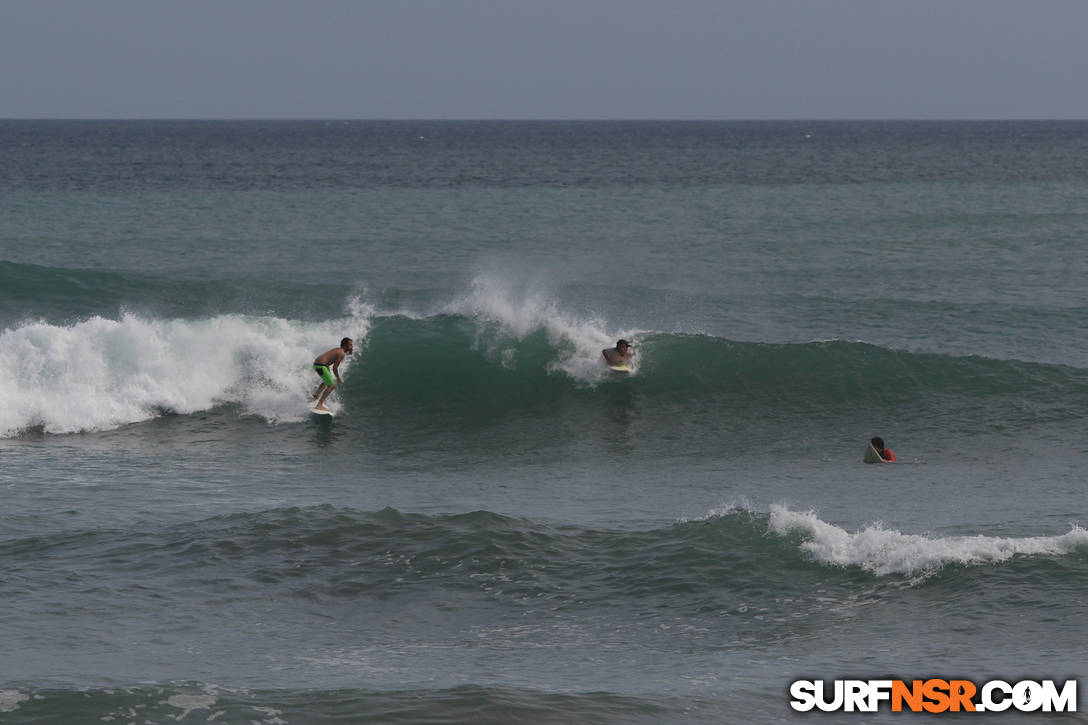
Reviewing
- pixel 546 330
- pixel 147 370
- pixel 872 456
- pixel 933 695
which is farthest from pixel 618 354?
pixel 933 695

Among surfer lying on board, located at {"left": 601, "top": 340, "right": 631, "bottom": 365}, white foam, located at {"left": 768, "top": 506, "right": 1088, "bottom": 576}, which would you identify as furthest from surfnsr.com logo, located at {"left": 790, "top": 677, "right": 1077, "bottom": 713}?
surfer lying on board, located at {"left": 601, "top": 340, "right": 631, "bottom": 365}

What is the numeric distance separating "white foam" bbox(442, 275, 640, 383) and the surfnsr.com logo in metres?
12.7

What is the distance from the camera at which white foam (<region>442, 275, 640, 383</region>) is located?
871 inches

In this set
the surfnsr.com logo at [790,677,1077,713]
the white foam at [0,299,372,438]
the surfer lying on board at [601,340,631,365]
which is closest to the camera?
the surfnsr.com logo at [790,677,1077,713]

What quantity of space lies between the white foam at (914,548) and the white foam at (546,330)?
957cm

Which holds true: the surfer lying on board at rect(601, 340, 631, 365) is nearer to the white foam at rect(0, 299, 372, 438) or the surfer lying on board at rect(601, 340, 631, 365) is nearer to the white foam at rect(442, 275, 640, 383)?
the white foam at rect(442, 275, 640, 383)

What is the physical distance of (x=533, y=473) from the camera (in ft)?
57.0

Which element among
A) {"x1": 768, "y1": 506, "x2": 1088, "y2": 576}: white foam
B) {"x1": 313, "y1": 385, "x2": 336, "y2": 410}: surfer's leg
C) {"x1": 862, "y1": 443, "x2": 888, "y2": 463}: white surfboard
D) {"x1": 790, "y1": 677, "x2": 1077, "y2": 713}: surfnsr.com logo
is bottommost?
{"x1": 790, "y1": 677, "x2": 1077, "y2": 713}: surfnsr.com logo

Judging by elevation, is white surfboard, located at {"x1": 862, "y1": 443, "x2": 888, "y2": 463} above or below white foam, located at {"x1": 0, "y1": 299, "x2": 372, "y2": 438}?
below

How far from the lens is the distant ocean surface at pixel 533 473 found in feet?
32.2

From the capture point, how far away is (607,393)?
840 inches

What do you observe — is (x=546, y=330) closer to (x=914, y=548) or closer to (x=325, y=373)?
(x=325, y=373)

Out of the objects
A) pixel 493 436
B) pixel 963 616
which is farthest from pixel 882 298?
pixel 963 616

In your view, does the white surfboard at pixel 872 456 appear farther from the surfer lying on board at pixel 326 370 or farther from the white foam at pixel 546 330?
the surfer lying on board at pixel 326 370
